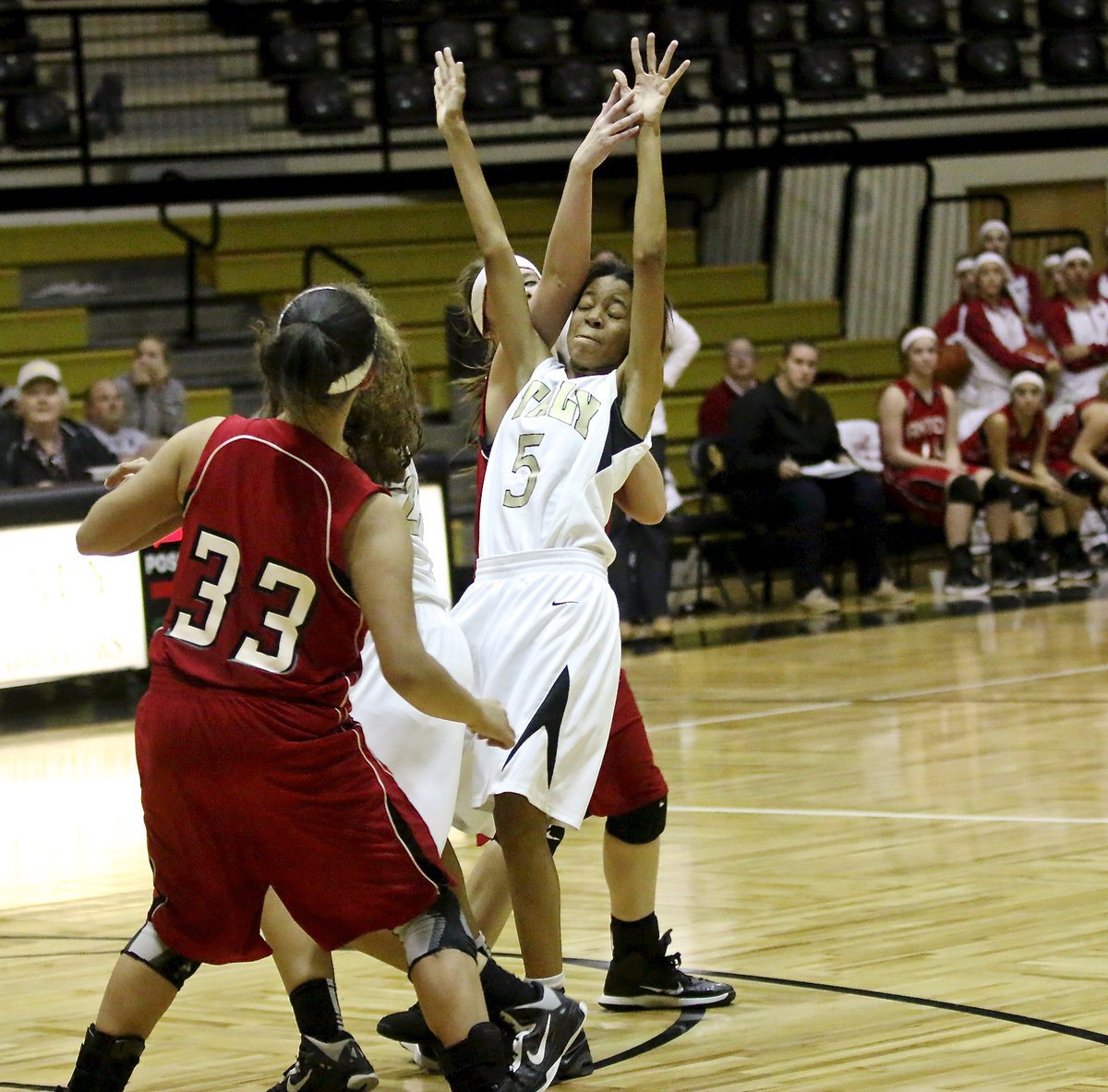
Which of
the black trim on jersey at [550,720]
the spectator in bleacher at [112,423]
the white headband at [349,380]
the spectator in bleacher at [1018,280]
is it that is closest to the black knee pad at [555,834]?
the black trim on jersey at [550,720]

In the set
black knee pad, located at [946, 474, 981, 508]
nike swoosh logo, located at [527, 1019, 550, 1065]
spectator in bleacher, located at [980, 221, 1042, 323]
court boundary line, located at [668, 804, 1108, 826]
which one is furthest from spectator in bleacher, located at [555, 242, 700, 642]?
nike swoosh logo, located at [527, 1019, 550, 1065]

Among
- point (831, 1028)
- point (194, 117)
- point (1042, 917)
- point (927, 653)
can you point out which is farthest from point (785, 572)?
point (831, 1028)

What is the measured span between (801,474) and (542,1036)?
785 cm

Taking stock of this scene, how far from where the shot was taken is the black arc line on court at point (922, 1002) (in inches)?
132

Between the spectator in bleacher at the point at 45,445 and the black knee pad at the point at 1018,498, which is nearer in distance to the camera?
the spectator in bleacher at the point at 45,445

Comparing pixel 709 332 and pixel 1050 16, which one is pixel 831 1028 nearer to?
pixel 709 332

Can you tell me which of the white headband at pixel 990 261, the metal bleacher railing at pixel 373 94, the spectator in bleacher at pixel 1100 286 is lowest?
the spectator in bleacher at pixel 1100 286

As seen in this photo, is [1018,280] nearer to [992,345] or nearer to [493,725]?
[992,345]

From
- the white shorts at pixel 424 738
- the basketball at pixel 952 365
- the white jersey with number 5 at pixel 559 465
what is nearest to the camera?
the white shorts at pixel 424 738

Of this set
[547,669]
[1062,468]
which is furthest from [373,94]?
[547,669]

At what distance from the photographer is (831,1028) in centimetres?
350

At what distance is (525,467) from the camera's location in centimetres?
366

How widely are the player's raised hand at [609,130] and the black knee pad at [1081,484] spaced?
8.21 m

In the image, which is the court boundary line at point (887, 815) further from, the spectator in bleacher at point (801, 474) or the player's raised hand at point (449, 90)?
the spectator in bleacher at point (801, 474)
